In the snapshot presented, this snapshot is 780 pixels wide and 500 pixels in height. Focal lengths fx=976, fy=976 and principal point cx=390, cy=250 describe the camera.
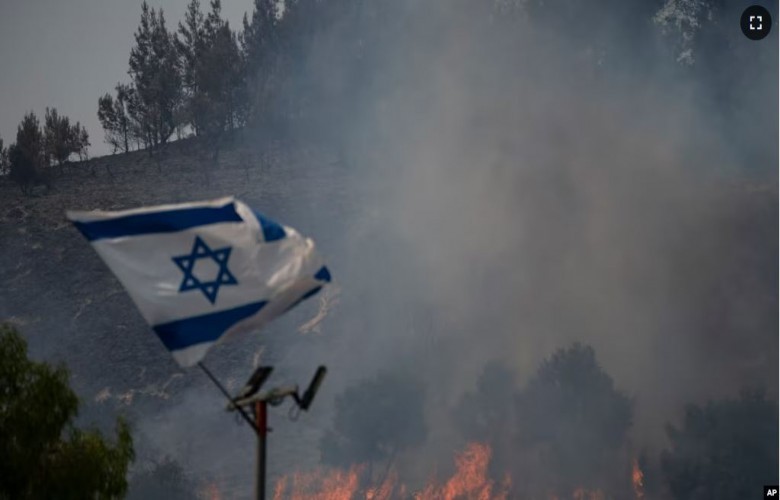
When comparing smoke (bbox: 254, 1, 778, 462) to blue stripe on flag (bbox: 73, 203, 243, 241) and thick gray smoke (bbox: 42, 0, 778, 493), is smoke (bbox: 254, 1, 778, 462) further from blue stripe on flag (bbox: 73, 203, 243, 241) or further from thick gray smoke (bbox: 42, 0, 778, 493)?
blue stripe on flag (bbox: 73, 203, 243, 241)

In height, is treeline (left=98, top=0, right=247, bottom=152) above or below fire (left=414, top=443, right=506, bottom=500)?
above

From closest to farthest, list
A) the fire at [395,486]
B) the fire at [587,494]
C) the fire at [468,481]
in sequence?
the fire at [395,486] → the fire at [468,481] → the fire at [587,494]

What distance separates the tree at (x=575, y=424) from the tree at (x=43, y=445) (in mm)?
49769

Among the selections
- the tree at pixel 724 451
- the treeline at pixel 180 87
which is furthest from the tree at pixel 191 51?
the tree at pixel 724 451

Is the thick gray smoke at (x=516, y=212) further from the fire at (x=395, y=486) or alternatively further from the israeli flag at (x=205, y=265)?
the israeli flag at (x=205, y=265)

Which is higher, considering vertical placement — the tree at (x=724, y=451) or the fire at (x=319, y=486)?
the tree at (x=724, y=451)

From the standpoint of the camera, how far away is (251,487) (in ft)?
201

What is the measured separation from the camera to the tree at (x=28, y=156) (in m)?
94.5

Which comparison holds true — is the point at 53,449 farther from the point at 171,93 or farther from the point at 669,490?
the point at 171,93

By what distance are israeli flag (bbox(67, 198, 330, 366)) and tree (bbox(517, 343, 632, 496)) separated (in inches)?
2195

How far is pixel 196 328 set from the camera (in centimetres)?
1413

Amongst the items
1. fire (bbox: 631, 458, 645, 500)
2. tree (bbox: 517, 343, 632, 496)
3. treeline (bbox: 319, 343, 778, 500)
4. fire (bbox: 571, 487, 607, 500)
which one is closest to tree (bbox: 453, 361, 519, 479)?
treeline (bbox: 319, 343, 778, 500)

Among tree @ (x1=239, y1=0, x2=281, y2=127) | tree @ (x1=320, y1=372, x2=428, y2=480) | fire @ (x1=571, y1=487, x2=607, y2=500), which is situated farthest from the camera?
tree @ (x1=239, y1=0, x2=281, y2=127)

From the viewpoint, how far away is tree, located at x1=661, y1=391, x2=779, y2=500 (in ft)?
198
